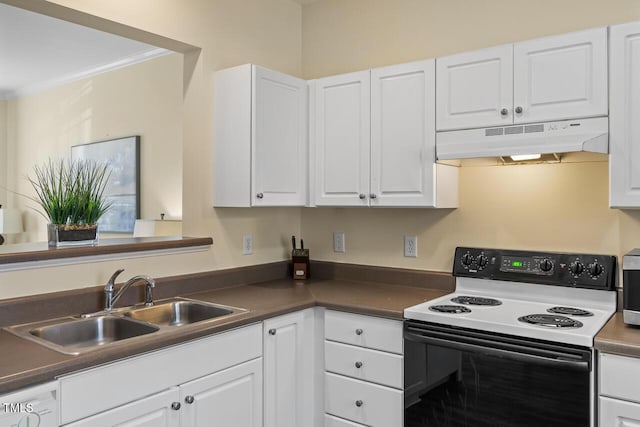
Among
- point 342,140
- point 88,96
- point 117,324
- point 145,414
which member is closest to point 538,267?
point 342,140

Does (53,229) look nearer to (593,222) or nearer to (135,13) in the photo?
(135,13)

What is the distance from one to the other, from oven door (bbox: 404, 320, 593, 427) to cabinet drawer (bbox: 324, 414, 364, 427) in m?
0.32

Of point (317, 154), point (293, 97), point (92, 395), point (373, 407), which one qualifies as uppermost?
point (293, 97)

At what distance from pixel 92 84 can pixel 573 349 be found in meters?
4.89

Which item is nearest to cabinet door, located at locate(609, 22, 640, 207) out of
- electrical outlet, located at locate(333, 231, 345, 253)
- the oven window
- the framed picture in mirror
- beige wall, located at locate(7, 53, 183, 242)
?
the oven window

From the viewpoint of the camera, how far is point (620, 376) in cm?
172

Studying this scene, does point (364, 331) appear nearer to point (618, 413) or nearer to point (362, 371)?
point (362, 371)

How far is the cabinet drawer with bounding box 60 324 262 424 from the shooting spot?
62.0 inches

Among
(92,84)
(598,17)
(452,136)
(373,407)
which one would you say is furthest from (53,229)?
(92,84)

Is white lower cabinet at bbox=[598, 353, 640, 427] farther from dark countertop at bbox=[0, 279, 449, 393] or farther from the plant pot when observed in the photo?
the plant pot

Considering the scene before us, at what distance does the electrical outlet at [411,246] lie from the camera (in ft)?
9.47

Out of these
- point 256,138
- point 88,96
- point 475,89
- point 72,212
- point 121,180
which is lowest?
point 72,212

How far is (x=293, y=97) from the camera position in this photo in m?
2.86

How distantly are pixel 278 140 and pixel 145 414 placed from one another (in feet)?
5.04
